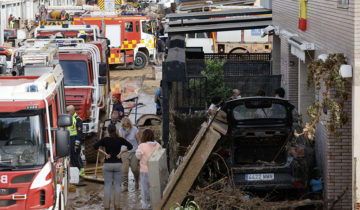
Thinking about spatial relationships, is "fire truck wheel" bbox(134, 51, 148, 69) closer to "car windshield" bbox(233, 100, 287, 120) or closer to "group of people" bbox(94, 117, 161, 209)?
"group of people" bbox(94, 117, 161, 209)

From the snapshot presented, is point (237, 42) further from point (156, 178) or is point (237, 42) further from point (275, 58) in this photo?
point (156, 178)

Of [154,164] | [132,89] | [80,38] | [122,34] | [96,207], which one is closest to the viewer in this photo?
[154,164]

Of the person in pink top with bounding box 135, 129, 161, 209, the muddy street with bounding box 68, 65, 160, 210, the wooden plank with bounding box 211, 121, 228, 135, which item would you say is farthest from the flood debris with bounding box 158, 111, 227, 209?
the muddy street with bounding box 68, 65, 160, 210

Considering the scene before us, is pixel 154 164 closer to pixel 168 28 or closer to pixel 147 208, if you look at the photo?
pixel 147 208

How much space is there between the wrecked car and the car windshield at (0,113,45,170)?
3.05 meters

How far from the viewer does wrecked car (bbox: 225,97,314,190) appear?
435 inches

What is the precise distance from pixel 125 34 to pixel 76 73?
16.0 meters

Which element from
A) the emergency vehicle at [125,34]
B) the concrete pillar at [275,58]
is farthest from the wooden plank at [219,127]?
the emergency vehicle at [125,34]

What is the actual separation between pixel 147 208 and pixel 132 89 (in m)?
17.7

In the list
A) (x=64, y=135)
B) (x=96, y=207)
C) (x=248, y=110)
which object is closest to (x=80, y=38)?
(x=96, y=207)

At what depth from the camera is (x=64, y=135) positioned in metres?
9.92

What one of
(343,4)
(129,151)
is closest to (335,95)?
(343,4)

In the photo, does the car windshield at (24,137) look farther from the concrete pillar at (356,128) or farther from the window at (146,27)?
the window at (146,27)

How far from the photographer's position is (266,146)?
11742mm
